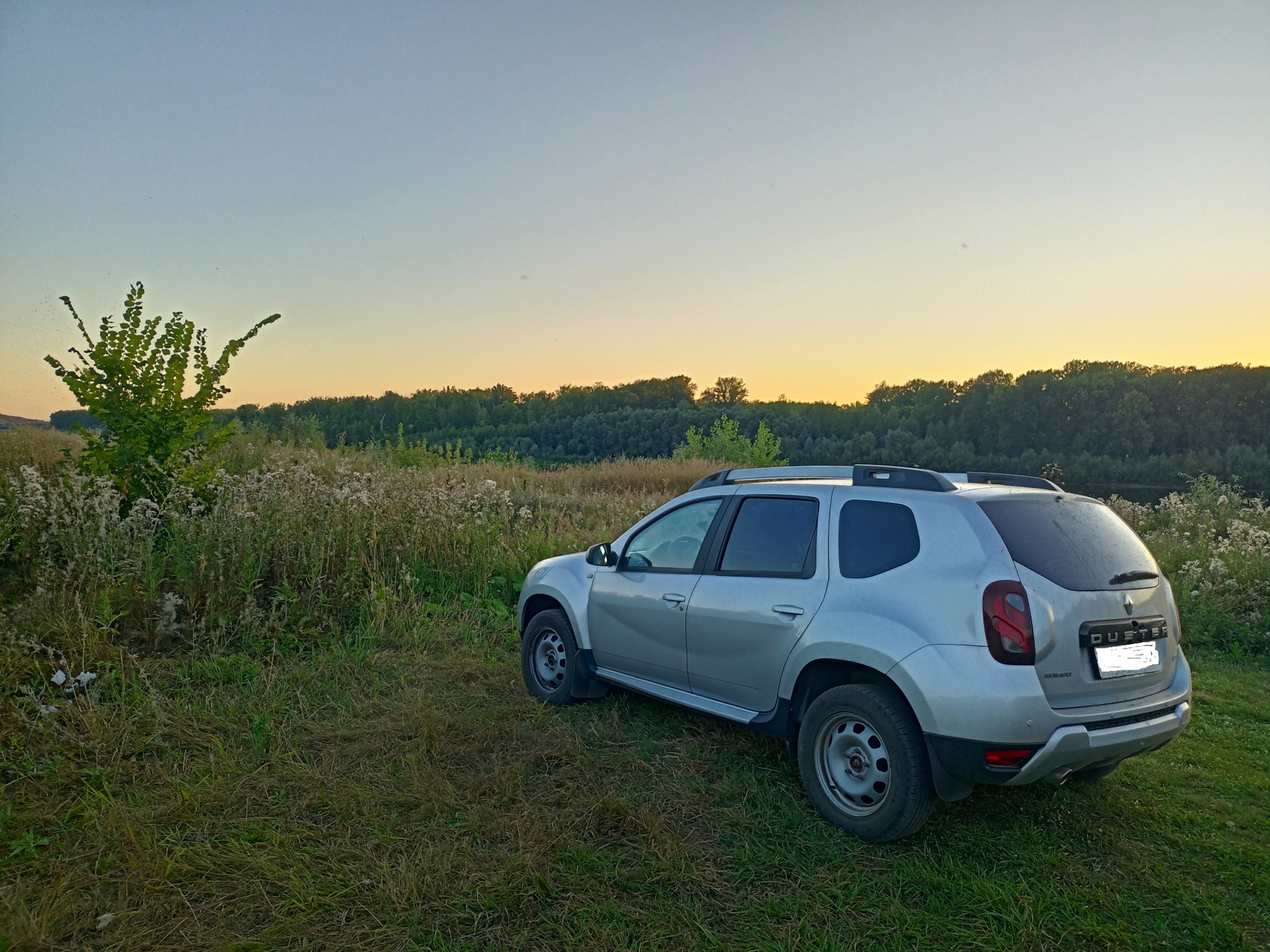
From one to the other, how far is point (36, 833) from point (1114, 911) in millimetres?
5142

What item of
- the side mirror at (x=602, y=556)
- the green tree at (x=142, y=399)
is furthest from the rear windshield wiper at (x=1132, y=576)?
the green tree at (x=142, y=399)

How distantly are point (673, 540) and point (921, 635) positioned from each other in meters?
2.02

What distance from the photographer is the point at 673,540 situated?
532 cm

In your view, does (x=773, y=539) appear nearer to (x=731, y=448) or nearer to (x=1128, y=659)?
(x=1128, y=659)

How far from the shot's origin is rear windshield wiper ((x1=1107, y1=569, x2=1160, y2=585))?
376 cm

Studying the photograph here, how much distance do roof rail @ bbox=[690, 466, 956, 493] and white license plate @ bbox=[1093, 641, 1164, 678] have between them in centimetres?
101

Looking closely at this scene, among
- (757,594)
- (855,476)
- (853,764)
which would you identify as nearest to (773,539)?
(757,594)

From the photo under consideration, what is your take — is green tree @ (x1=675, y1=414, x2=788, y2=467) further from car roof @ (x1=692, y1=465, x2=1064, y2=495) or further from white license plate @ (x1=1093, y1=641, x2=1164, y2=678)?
white license plate @ (x1=1093, y1=641, x2=1164, y2=678)

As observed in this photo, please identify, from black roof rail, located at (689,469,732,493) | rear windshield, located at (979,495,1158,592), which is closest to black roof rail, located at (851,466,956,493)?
rear windshield, located at (979,495,1158,592)

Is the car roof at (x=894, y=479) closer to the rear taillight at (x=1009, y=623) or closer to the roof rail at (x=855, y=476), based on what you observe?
the roof rail at (x=855, y=476)

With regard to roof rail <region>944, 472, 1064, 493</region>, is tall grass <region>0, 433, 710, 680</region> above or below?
below

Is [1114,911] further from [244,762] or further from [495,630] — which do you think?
[495,630]

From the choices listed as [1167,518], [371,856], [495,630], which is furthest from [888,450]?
[371,856]

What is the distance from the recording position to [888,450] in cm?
5825
